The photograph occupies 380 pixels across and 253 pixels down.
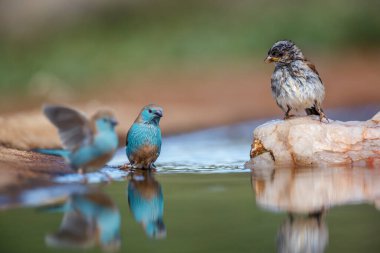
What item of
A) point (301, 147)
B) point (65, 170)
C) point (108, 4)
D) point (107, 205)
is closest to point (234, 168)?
point (301, 147)

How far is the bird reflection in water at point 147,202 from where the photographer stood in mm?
6836

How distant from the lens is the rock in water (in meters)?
9.50

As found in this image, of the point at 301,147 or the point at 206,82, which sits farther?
the point at 206,82

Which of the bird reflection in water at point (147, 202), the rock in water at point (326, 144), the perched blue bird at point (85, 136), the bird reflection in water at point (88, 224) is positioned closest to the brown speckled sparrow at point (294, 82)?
the rock in water at point (326, 144)

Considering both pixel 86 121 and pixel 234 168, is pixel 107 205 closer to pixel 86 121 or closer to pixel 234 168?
pixel 86 121

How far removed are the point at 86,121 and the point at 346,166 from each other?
2.74 meters

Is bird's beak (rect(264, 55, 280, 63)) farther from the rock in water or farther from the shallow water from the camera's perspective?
the shallow water

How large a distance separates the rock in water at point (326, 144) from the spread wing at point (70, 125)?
7.52 feet

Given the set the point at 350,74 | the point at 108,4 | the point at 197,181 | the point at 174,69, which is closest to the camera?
the point at 197,181

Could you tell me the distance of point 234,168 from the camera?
32.2 feet

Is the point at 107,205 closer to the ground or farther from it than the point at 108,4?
closer to the ground

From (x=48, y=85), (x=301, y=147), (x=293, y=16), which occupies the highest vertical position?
(x=293, y=16)

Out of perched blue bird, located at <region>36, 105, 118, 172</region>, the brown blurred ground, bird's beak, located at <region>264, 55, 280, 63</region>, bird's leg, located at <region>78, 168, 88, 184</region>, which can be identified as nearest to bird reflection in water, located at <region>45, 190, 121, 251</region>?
perched blue bird, located at <region>36, 105, 118, 172</region>

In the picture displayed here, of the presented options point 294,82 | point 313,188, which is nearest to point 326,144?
point 294,82
